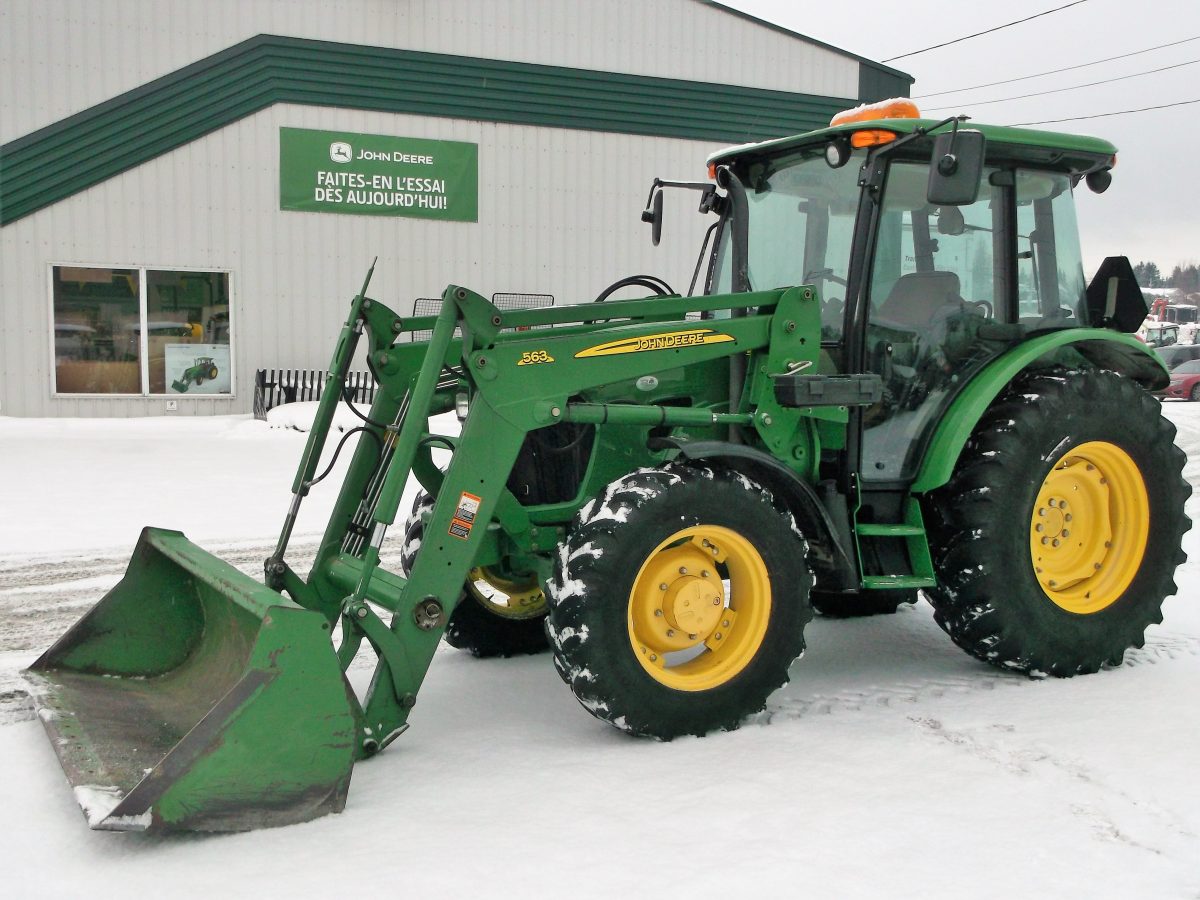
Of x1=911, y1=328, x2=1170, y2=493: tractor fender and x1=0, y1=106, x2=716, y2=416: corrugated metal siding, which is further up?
x1=0, y1=106, x2=716, y2=416: corrugated metal siding

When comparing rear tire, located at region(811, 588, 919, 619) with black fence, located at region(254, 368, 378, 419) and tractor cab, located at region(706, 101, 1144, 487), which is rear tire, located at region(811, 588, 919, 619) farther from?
black fence, located at region(254, 368, 378, 419)

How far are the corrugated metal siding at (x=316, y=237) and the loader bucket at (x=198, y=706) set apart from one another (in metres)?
12.0

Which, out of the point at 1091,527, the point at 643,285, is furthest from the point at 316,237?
the point at 1091,527

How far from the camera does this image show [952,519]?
457cm

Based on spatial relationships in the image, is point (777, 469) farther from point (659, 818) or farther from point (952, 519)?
point (659, 818)

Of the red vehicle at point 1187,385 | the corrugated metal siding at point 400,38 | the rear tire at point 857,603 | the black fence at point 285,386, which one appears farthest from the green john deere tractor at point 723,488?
the red vehicle at point 1187,385

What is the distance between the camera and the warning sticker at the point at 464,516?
3.75 m

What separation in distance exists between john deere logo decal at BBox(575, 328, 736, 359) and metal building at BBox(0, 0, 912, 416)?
493 inches

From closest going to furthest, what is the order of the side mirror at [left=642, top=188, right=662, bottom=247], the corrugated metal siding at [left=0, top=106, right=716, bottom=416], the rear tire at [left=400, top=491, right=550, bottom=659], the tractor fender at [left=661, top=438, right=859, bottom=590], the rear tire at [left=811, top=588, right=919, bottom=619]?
the tractor fender at [left=661, top=438, right=859, bottom=590] < the rear tire at [left=400, top=491, right=550, bottom=659] < the side mirror at [left=642, top=188, right=662, bottom=247] < the rear tire at [left=811, top=588, right=919, bottom=619] < the corrugated metal siding at [left=0, top=106, right=716, bottom=416]

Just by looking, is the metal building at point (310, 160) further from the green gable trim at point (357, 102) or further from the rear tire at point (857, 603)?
the rear tire at point (857, 603)

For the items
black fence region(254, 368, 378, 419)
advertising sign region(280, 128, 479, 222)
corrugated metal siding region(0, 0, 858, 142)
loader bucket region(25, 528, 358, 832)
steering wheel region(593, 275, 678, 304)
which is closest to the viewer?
loader bucket region(25, 528, 358, 832)

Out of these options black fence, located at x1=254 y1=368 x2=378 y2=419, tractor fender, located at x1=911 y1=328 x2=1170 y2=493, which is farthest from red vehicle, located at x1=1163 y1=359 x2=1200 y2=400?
tractor fender, located at x1=911 y1=328 x2=1170 y2=493

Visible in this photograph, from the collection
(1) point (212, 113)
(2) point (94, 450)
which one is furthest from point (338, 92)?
(2) point (94, 450)

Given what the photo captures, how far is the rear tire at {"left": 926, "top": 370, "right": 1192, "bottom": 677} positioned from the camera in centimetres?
450
